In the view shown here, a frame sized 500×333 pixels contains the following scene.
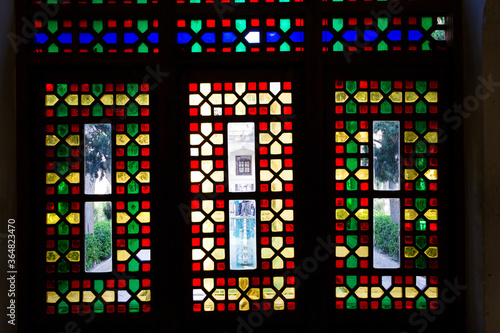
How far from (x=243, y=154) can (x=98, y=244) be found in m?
1.13

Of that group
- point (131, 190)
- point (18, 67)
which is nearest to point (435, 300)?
point (131, 190)

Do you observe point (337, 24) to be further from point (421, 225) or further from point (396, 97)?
point (421, 225)

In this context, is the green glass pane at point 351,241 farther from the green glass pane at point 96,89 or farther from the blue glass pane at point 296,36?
the green glass pane at point 96,89

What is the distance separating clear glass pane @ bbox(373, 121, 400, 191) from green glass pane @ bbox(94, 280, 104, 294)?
1919 millimetres

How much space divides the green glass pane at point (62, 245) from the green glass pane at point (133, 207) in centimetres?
47

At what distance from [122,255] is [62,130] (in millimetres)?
921

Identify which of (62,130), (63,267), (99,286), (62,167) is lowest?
(99,286)

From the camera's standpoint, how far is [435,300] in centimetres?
232

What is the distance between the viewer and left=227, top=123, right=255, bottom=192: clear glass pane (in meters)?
2.36

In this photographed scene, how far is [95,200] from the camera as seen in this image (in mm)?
2326

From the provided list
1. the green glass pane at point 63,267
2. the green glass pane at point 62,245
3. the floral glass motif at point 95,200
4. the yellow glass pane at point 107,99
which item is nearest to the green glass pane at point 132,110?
the floral glass motif at point 95,200

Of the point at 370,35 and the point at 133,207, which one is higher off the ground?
the point at 370,35

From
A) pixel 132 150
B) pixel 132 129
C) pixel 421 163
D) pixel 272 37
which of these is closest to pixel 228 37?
pixel 272 37

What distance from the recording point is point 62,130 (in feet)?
7.68
